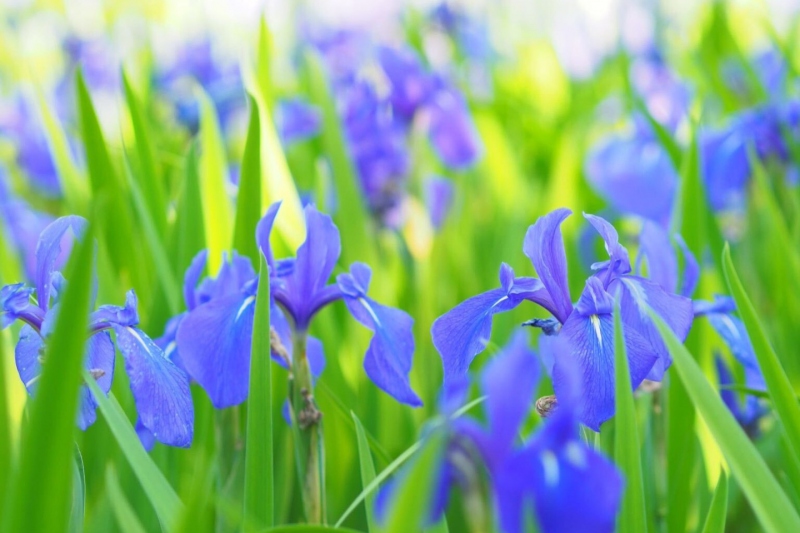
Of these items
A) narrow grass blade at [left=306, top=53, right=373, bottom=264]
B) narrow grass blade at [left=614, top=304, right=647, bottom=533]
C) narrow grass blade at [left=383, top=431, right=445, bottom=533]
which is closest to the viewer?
narrow grass blade at [left=383, top=431, right=445, bottom=533]

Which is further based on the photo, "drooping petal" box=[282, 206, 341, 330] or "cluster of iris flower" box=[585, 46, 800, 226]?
"cluster of iris flower" box=[585, 46, 800, 226]

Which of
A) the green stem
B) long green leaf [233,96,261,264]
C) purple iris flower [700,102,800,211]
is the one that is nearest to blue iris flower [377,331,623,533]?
the green stem

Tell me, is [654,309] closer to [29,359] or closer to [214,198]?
[29,359]

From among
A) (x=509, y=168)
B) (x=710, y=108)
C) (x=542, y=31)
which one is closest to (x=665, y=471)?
(x=509, y=168)

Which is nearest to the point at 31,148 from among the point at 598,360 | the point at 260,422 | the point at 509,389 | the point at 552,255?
the point at 260,422

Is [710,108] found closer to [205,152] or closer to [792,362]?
[792,362]

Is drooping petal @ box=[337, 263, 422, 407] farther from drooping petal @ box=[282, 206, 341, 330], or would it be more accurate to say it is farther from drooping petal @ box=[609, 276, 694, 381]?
drooping petal @ box=[609, 276, 694, 381]
